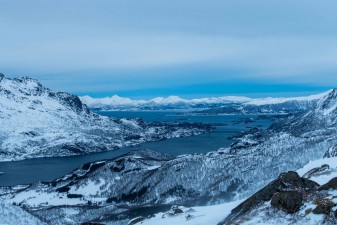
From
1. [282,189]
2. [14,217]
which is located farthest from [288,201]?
[14,217]

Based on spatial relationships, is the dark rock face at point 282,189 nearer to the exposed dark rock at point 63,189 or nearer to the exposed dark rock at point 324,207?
the exposed dark rock at point 324,207

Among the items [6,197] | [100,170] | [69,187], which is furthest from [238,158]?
[6,197]

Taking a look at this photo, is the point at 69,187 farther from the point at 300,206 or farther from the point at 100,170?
the point at 300,206

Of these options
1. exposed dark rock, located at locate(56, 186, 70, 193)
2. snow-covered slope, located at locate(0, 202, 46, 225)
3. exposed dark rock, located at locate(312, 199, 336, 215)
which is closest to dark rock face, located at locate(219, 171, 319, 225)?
exposed dark rock, located at locate(312, 199, 336, 215)

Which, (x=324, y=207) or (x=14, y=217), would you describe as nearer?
(x=324, y=207)

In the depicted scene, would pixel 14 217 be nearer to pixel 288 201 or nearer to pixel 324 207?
pixel 288 201

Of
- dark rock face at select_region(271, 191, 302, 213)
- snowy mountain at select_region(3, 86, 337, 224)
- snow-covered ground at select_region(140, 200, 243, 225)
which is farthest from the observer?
snowy mountain at select_region(3, 86, 337, 224)

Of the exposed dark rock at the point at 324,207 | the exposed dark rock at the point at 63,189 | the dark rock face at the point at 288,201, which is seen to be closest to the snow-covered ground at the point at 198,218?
the dark rock face at the point at 288,201

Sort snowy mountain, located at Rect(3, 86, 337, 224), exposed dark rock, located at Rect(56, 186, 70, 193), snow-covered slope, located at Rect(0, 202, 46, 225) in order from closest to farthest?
snow-covered slope, located at Rect(0, 202, 46, 225) → snowy mountain, located at Rect(3, 86, 337, 224) → exposed dark rock, located at Rect(56, 186, 70, 193)

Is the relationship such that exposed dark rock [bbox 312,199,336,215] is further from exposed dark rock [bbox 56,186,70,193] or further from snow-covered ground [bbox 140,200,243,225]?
exposed dark rock [bbox 56,186,70,193]
